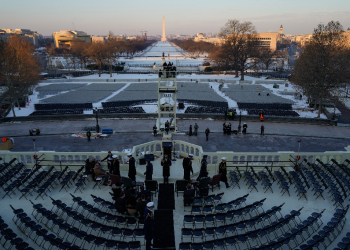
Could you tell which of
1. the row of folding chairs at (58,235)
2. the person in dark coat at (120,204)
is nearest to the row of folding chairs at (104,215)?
the person in dark coat at (120,204)

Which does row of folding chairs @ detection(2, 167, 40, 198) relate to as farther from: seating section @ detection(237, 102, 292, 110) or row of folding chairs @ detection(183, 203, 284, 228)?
seating section @ detection(237, 102, 292, 110)

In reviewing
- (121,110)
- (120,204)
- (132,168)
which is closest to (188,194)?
(120,204)

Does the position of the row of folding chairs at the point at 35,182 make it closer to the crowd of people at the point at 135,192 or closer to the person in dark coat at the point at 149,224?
the crowd of people at the point at 135,192

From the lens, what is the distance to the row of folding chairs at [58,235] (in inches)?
346

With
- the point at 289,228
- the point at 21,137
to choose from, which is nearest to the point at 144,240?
the point at 289,228

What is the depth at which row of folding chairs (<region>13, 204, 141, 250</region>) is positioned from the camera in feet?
28.8

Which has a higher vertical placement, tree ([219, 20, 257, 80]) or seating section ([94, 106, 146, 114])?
tree ([219, 20, 257, 80])

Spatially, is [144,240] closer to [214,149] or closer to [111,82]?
[214,149]

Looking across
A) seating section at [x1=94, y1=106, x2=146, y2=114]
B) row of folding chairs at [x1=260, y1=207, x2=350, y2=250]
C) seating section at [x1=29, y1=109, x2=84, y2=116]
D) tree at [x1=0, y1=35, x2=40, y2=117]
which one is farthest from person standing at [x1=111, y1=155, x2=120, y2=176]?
tree at [x1=0, y1=35, x2=40, y2=117]

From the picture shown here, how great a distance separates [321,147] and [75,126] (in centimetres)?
2233

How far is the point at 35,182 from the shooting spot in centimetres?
1302

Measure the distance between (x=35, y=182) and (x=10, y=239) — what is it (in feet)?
14.6

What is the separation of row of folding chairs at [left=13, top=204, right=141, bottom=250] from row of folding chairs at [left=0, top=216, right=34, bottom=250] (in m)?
0.48

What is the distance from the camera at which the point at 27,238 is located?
32.0ft
